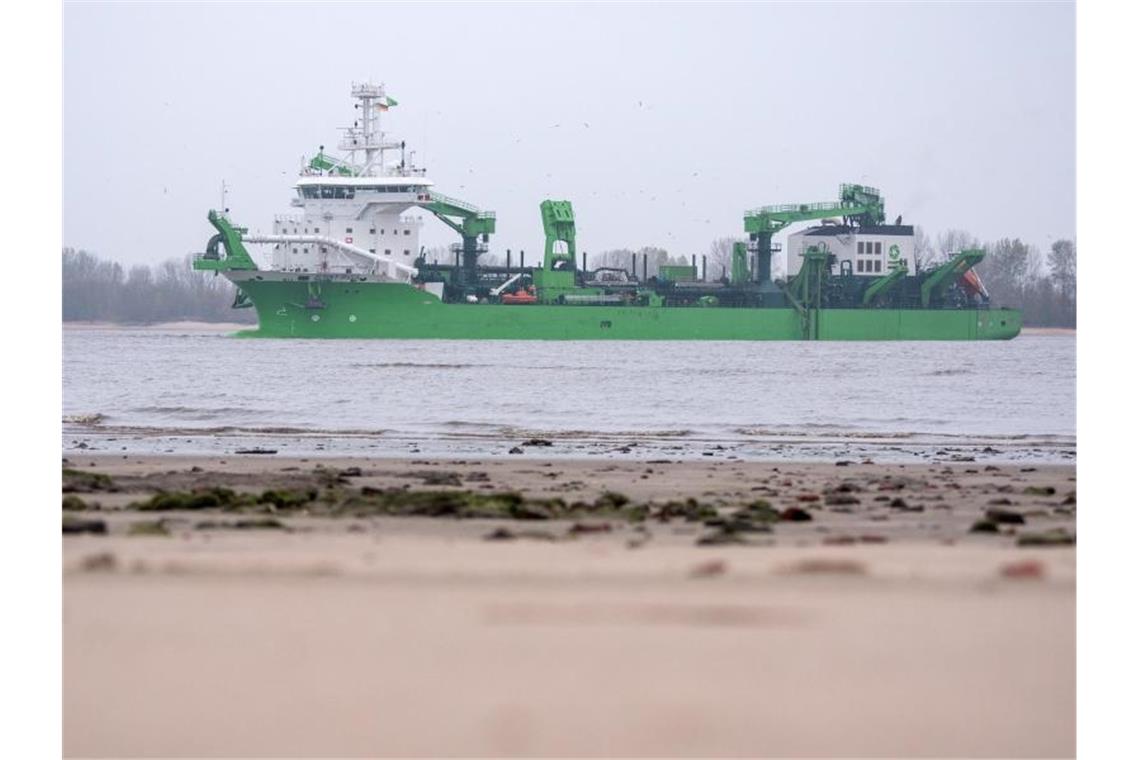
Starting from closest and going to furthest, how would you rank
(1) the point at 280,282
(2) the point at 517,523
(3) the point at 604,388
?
1. (2) the point at 517,523
2. (3) the point at 604,388
3. (1) the point at 280,282

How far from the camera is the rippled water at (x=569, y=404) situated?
1337cm

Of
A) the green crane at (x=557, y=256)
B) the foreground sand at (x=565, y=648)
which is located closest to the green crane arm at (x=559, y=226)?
the green crane at (x=557, y=256)

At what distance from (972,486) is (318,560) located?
5.27 m

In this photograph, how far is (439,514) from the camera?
640cm

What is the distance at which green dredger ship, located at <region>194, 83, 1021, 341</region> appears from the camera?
47.4 metres

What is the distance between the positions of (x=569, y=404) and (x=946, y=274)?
3706 centimetres

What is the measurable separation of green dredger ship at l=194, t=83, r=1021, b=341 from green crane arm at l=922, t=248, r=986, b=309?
0.17 ft

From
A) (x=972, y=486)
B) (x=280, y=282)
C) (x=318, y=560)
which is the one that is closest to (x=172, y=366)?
(x=280, y=282)

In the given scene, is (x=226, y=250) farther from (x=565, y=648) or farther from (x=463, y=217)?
(x=565, y=648)

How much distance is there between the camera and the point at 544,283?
4984 centimetres

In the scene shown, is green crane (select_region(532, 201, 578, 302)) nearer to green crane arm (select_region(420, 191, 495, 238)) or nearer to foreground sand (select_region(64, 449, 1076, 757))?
green crane arm (select_region(420, 191, 495, 238))

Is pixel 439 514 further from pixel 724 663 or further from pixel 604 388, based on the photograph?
pixel 604 388

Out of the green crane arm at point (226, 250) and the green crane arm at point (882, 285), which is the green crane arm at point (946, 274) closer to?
the green crane arm at point (882, 285)

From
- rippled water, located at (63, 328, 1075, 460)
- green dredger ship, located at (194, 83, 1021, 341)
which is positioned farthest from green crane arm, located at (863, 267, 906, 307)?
rippled water, located at (63, 328, 1075, 460)
